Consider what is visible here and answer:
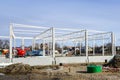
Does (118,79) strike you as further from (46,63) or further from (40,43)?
(40,43)

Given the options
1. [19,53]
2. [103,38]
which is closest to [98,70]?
[19,53]

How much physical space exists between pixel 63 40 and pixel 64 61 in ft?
58.1

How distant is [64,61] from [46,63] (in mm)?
2404

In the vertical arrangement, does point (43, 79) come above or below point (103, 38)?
below

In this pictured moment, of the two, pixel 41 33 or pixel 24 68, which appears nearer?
pixel 24 68

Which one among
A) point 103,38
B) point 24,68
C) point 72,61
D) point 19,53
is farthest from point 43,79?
point 103,38

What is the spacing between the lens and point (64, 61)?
31.0m

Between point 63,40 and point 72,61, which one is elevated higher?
point 63,40

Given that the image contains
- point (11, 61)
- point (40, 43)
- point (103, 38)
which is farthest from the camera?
point (40, 43)

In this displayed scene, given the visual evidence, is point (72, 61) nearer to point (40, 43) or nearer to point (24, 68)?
point (24, 68)

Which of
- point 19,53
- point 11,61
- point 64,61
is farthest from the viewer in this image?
point 19,53

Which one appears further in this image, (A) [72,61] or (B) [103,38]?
(B) [103,38]

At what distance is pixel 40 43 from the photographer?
Result: 4809cm

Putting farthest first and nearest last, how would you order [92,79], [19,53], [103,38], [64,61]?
[103,38] → [19,53] → [64,61] → [92,79]
